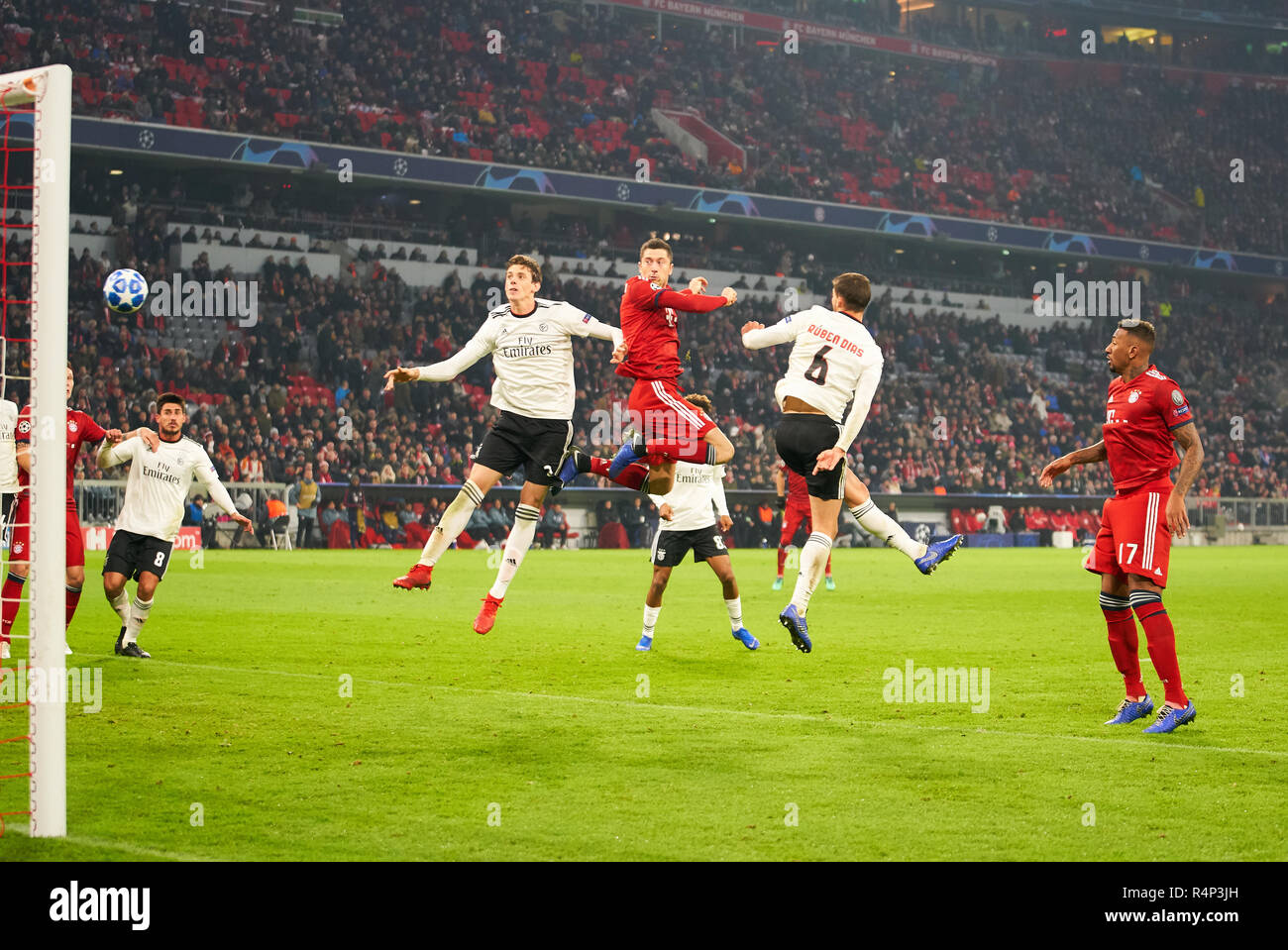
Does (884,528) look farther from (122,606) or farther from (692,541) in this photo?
(122,606)

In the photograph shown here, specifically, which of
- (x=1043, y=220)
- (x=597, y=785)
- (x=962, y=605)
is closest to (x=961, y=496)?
(x=1043, y=220)

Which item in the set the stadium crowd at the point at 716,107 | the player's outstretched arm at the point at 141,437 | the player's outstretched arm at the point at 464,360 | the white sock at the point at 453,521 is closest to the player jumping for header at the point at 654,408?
the white sock at the point at 453,521

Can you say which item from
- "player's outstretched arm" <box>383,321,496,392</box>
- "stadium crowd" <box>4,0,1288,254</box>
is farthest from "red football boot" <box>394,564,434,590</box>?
"stadium crowd" <box>4,0,1288,254</box>

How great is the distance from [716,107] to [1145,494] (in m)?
46.6

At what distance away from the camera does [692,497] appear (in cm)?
1367

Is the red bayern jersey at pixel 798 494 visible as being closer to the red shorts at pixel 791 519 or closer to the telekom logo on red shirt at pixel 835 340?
the red shorts at pixel 791 519

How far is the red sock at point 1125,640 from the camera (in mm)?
9422

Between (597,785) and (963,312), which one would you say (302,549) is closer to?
(597,785)

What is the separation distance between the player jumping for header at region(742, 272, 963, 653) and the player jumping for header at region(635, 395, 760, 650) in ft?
10.0

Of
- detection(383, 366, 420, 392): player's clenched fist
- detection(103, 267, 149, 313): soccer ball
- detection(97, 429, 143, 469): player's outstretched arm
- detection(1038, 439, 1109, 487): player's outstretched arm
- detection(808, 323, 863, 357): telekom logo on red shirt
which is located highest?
detection(103, 267, 149, 313): soccer ball

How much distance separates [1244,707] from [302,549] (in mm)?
25322

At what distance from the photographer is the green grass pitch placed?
20.5 feet

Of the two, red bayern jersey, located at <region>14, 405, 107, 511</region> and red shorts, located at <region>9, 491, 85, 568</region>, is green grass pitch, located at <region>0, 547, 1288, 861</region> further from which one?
red bayern jersey, located at <region>14, 405, 107, 511</region>

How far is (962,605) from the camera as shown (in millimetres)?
19500
